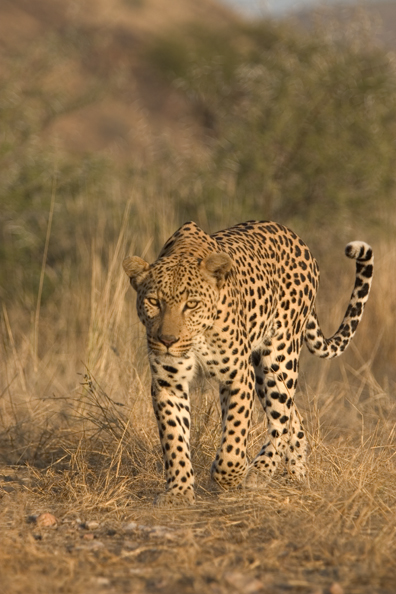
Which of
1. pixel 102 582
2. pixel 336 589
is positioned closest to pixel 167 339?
pixel 102 582

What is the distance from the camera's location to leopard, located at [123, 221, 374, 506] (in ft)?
16.1

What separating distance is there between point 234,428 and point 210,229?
5918 millimetres

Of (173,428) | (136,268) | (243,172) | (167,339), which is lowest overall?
(173,428)

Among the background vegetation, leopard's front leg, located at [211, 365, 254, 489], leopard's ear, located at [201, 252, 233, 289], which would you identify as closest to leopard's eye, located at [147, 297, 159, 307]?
leopard's ear, located at [201, 252, 233, 289]

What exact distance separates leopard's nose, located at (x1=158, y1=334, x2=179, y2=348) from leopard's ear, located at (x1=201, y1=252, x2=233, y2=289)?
16.2 inches

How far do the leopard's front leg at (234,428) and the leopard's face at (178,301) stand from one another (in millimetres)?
368

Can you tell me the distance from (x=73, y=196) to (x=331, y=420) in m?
6.26

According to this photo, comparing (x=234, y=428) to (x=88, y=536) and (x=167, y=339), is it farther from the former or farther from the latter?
(x=88, y=536)

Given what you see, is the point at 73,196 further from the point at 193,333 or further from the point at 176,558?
the point at 176,558

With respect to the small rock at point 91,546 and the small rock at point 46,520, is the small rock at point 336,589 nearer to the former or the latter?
the small rock at point 91,546

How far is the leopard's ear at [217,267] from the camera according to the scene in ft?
16.3

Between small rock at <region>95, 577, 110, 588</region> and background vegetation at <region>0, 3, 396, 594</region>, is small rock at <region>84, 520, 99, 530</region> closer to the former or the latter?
background vegetation at <region>0, 3, 396, 594</region>

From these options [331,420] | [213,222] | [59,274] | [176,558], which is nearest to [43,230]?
[59,274]

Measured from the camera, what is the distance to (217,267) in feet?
16.4
